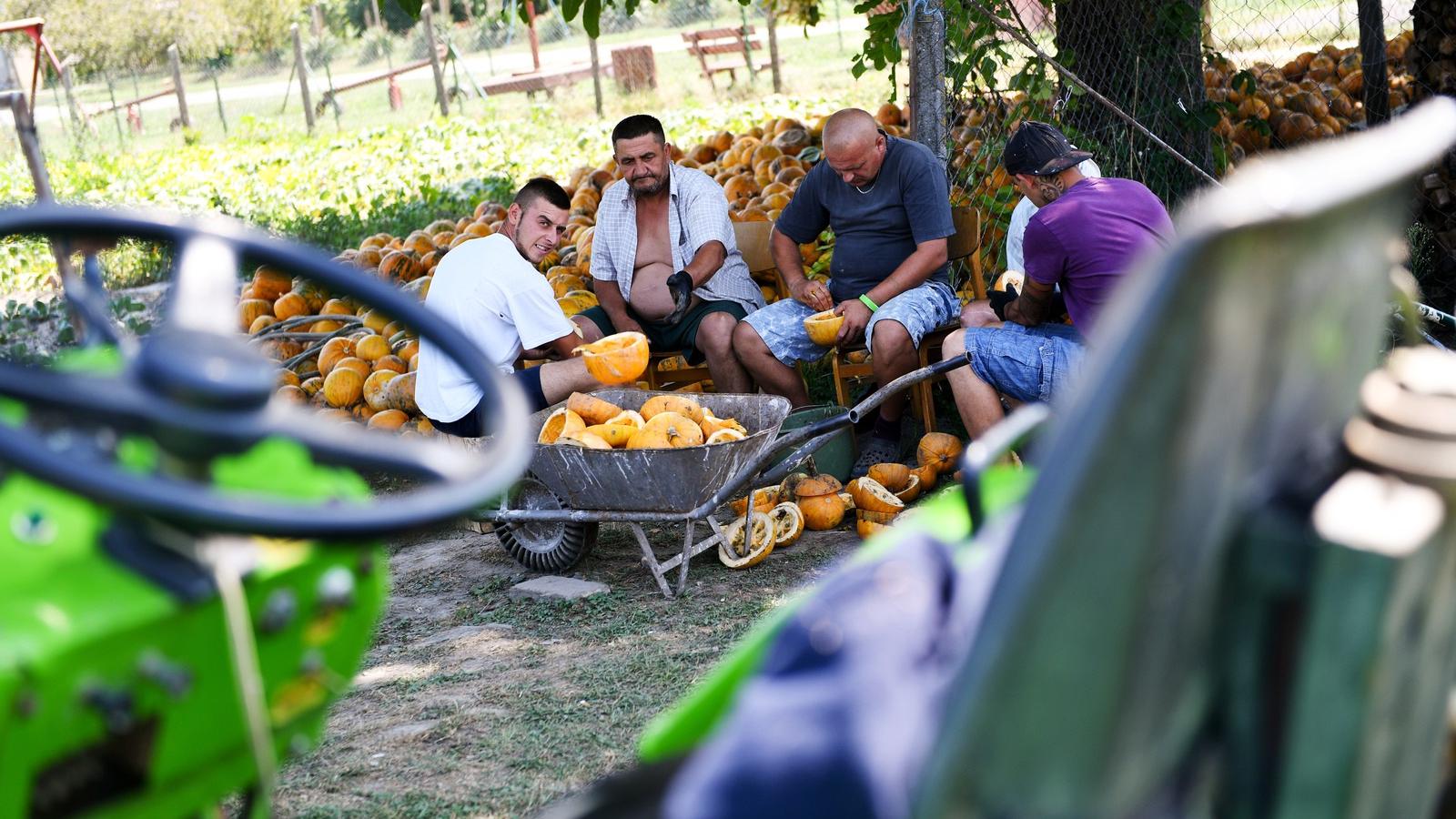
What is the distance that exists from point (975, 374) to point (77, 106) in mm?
18295

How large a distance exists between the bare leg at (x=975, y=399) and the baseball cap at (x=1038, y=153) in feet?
2.42

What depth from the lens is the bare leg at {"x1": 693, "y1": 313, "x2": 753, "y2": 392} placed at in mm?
6105

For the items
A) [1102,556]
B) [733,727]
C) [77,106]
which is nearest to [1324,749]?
[1102,556]

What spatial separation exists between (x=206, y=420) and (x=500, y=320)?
13.6ft

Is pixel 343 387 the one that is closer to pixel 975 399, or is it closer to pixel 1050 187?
pixel 975 399

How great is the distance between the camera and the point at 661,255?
6.58 metres

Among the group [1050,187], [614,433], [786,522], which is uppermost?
[1050,187]

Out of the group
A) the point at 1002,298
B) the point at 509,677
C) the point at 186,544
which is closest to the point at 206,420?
the point at 186,544

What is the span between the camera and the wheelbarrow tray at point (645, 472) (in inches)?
184

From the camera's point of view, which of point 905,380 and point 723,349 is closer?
point 905,380

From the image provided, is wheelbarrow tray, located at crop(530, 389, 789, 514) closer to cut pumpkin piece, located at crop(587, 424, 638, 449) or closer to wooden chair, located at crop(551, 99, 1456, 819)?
cut pumpkin piece, located at crop(587, 424, 638, 449)

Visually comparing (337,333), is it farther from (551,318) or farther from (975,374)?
(975,374)

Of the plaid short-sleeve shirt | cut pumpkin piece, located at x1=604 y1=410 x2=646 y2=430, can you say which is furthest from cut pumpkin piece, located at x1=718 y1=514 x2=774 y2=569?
the plaid short-sleeve shirt

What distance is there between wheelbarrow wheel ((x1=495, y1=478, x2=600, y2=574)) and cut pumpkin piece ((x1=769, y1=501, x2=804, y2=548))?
2.38 feet
